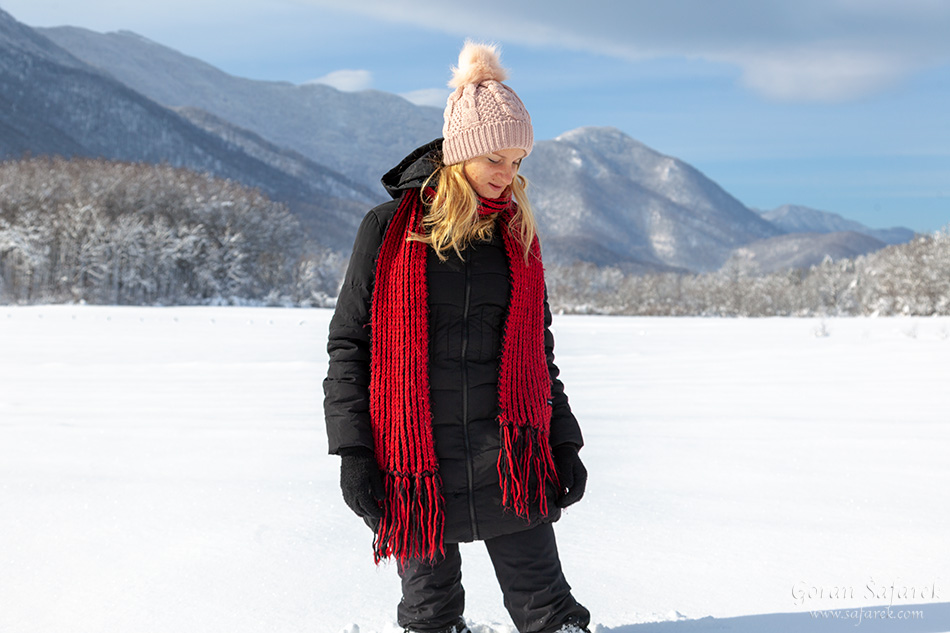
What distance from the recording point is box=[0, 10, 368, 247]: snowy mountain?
430 feet

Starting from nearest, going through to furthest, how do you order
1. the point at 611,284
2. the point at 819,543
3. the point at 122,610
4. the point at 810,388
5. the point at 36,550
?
the point at 122,610
the point at 36,550
the point at 819,543
the point at 810,388
the point at 611,284

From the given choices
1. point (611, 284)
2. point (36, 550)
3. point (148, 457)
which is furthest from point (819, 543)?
point (611, 284)

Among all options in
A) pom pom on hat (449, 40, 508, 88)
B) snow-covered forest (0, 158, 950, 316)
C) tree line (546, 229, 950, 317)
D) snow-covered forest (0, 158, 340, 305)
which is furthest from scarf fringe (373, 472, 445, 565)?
snow-covered forest (0, 158, 340, 305)

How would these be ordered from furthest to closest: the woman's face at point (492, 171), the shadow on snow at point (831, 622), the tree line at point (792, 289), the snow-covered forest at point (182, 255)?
the snow-covered forest at point (182, 255)
the tree line at point (792, 289)
the shadow on snow at point (831, 622)
the woman's face at point (492, 171)

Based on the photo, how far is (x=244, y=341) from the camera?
44.5ft

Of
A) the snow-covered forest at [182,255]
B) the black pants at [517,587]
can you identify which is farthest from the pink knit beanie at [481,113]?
the snow-covered forest at [182,255]

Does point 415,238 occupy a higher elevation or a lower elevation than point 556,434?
higher

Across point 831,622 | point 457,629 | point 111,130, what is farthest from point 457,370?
point 111,130

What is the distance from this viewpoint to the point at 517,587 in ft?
6.66

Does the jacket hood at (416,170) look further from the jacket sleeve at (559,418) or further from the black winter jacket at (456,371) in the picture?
the jacket sleeve at (559,418)

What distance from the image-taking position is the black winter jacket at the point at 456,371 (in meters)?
1.92

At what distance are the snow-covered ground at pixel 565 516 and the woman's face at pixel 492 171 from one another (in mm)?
1289

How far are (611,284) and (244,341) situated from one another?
275 feet

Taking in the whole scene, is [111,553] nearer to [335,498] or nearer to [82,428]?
[335,498]
